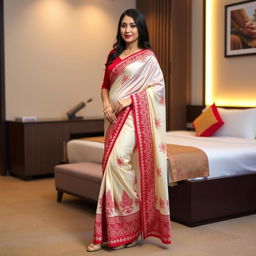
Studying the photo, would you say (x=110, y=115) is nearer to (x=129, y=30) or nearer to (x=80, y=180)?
(x=129, y=30)

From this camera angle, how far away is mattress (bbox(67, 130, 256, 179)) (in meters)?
3.66

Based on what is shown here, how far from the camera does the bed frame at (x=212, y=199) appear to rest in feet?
11.4

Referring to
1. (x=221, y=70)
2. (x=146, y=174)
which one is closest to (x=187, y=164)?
(x=146, y=174)

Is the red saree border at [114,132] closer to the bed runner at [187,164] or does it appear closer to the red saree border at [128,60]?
the red saree border at [128,60]

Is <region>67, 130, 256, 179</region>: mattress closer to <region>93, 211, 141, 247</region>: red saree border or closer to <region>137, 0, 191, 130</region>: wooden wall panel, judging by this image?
<region>93, 211, 141, 247</region>: red saree border

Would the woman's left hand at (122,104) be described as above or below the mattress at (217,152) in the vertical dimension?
above

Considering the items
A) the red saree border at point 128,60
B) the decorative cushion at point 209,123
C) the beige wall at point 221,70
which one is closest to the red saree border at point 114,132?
the red saree border at point 128,60

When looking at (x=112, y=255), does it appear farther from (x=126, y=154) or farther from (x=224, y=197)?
(x=224, y=197)

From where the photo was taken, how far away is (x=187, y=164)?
11.4 ft

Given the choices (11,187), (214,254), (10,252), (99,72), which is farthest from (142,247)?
(99,72)

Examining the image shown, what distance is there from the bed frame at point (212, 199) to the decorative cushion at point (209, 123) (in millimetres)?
1078

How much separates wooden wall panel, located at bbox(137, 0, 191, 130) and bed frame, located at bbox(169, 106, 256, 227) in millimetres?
2224

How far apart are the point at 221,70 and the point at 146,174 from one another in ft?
9.52

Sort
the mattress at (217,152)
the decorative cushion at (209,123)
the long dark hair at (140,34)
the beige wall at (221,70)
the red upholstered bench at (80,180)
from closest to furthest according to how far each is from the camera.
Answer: the long dark hair at (140,34) < the mattress at (217,152) < the red upholstered bench at (80,180) < the decorative cushion at (209,123) < the beige wall at (221,70)
